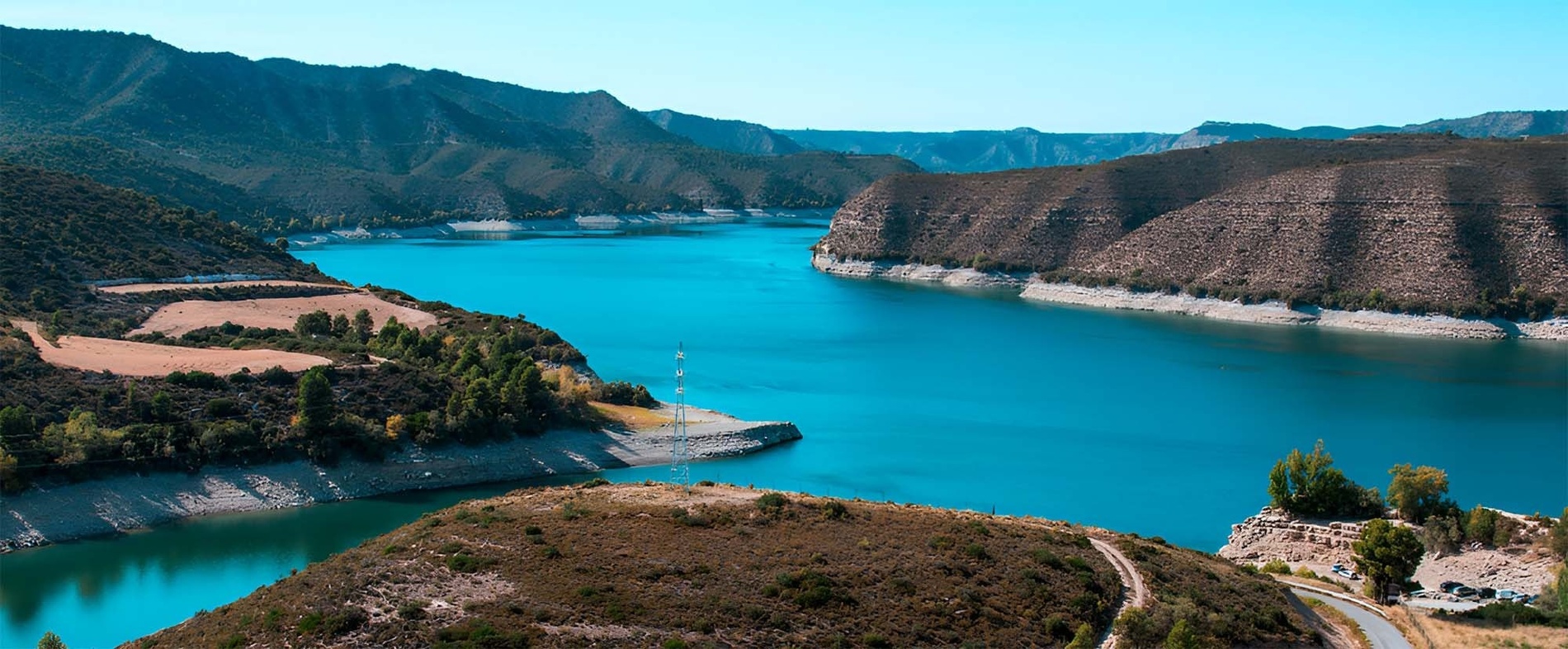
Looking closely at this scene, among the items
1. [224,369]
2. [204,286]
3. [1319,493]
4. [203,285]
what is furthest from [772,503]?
[203,285]

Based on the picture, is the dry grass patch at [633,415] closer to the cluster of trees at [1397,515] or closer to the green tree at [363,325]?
the green tree at [363,325]

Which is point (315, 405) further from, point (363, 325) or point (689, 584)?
point (689, 584)

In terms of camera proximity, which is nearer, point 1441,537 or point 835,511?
point 835,511

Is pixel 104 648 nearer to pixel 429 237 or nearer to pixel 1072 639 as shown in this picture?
pixel 1072 639

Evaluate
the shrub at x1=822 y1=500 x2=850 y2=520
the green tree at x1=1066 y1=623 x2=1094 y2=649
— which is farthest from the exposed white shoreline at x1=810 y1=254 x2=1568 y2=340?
the green tree at x1=1066 y1=623 x2=1094 y2=649

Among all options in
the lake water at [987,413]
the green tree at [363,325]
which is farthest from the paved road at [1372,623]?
the green tree at [363,325]

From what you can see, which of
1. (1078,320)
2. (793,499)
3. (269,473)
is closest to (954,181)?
(1078,320)

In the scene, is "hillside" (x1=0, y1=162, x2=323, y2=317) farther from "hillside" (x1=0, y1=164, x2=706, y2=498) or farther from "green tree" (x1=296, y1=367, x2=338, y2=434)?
"green tree" (x1=296, y1=367, x2=338, y2=434)
